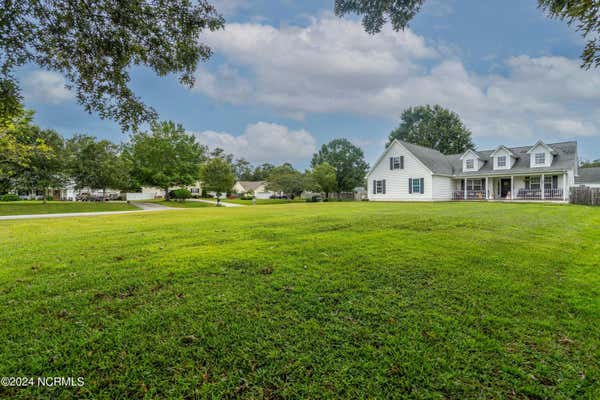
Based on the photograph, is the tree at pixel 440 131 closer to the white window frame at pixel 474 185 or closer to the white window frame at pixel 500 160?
the white window frame at pixel 474 185

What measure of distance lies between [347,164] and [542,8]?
41.3 m

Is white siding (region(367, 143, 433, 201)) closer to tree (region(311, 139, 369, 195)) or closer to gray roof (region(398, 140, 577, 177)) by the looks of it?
gray roof (region(398, 140, 577, 177))

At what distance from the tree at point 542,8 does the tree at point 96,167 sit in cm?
2914

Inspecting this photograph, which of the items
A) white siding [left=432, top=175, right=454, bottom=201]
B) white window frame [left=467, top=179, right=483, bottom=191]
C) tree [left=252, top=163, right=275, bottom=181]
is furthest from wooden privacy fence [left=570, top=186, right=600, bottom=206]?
tree [left=252, top=163, right=275, bottom=181]

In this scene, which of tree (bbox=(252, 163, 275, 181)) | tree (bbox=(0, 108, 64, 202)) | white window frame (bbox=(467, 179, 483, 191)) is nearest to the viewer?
tree (bbox=(0, 108, 64, 202))

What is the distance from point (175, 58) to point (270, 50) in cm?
836

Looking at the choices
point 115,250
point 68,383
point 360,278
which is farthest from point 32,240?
point 360,278

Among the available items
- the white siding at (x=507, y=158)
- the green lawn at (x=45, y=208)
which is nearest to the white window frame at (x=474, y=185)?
the white siding at (x=507, y=158)

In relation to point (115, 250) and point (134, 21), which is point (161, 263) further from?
point (134, 21)

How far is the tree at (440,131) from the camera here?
136 feet

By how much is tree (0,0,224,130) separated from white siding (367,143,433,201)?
958 inches

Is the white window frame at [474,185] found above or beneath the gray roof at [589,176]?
beneath

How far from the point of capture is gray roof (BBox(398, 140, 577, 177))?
21859 mm

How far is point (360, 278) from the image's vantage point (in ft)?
12.5
